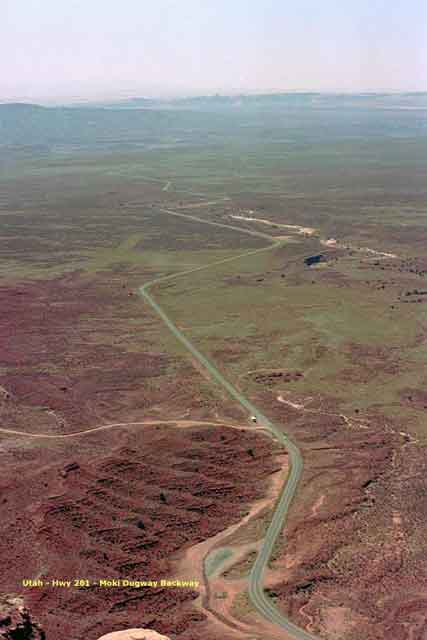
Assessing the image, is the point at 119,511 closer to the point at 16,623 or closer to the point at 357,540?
the point at 16,623

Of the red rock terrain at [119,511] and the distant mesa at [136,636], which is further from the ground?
the distant mesa at [136,636]

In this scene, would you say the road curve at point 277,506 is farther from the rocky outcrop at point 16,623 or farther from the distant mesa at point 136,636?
the rocky outcrop at point 16,623

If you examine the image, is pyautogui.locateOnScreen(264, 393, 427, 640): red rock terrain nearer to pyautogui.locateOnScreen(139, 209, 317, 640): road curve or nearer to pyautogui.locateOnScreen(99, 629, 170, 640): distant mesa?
pyautogui.locateOnScreen(139, 209, 317, 640): road curve

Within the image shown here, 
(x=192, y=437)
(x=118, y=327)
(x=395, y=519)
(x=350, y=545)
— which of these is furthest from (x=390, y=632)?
(x=118, y=327)

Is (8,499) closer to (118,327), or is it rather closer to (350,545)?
(350,545)

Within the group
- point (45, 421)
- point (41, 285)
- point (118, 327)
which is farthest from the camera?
point (41, 285)

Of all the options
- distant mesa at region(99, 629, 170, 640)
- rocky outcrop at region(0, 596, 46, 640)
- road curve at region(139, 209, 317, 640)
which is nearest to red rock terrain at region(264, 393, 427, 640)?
road curve at region(139, 209, 317, 640)

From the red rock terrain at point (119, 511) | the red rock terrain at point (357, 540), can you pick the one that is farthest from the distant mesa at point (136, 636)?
the red rock terrain at point (357, 540)

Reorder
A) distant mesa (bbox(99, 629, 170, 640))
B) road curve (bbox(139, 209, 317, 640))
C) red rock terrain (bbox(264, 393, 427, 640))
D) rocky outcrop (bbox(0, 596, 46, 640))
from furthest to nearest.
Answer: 1. red rock terrain (bbox(264, 393, 427, 640))
2. road curve (bbox(139, 209, 317, 640))
3. rocky outcrop (bbox(0, 596, 46, 640))
4. distant mesa (bbox(99, 629, 170, 640))
